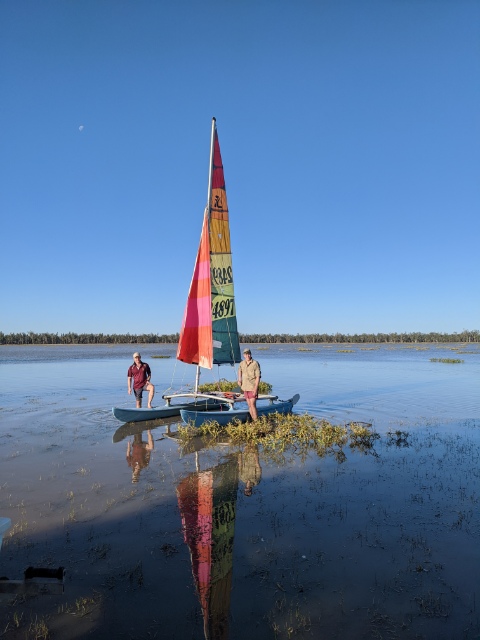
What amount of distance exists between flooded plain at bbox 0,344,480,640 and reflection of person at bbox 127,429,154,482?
0.05m

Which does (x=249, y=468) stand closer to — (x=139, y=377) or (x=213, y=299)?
(x=139, y=377)

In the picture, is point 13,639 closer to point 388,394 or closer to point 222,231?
point 222,231

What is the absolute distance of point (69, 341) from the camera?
98.6m

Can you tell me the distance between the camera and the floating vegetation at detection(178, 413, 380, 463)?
1113cm

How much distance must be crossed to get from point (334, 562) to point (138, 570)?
2480mm

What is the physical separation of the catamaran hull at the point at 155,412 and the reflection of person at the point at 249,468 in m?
3.58

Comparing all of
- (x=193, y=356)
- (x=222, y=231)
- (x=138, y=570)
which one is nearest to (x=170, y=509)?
(x=138, y=570)

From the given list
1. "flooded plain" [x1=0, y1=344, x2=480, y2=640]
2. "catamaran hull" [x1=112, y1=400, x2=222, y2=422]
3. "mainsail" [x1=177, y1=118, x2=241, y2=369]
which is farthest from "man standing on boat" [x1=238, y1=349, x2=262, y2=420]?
"flooded plain" [x1=0, y1=344, x2=480, y2=640]

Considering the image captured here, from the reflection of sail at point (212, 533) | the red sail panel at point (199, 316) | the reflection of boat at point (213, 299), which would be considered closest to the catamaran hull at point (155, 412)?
the reflection of boat at point (213, 299)

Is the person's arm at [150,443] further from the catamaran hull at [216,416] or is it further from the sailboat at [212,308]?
the sailboat at [212,308]

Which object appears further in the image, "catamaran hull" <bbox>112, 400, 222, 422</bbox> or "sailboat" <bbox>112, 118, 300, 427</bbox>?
"sailboat" <bbox>112, 118, 300, 427</bbox>

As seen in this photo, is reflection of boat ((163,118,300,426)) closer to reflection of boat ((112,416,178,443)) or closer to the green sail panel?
the green sail panel

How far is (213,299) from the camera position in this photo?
1549 centimetres

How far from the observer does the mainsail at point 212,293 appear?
15.3 m
